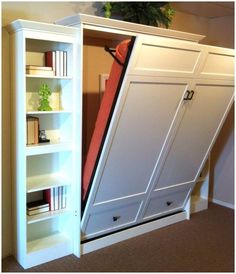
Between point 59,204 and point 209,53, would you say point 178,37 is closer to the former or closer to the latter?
point 209,53

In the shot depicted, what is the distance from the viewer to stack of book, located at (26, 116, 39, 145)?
2653mm

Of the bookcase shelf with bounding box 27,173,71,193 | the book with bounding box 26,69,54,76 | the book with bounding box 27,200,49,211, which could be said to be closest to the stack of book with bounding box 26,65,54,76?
the book with bounding box 26,69,54,76

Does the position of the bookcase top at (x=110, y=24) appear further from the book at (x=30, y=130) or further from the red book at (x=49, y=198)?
the red book at (x=49, y=198)

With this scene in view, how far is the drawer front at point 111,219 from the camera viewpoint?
305 centimetres

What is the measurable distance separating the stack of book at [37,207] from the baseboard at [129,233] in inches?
17.7

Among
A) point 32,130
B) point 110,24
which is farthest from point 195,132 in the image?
point 32,130

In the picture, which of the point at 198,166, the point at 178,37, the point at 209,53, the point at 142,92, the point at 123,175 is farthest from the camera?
the point at 198,166

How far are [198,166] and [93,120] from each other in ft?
3.85

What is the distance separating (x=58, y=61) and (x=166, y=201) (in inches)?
69.9

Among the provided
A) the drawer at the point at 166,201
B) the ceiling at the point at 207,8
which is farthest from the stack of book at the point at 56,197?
the ceiling at the point at 207,8

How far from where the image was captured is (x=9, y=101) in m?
2.74

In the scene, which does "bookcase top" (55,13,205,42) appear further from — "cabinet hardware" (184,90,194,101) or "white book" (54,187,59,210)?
"white book" (54,187,59,210)

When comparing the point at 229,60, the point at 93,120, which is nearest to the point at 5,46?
the point at 93,120

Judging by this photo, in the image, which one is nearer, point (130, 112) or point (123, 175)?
point (130, 112)
